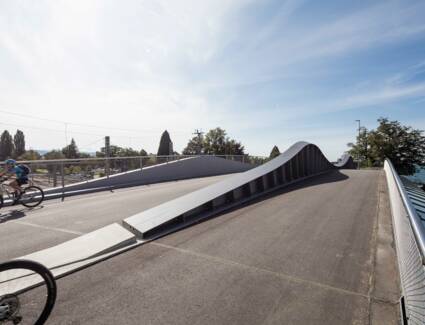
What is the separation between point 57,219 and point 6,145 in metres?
95.7

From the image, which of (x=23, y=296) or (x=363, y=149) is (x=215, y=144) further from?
(x=23, y=296)

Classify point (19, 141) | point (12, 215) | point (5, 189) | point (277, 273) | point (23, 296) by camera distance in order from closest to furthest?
point (23, 296), point (277, 273), point (12, 215), point (5, 189), point (19, 141)

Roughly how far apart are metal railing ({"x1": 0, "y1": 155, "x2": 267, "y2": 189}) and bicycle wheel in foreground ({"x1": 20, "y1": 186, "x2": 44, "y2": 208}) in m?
1.51

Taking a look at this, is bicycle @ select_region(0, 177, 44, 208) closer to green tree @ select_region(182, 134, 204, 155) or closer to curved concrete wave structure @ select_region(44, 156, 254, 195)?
curved concrete wave structure @ select_region(44, 156, 254, 195)

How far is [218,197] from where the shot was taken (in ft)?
23.5

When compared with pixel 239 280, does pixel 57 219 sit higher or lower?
higher

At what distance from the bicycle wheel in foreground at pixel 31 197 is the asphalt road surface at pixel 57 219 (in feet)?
0.72

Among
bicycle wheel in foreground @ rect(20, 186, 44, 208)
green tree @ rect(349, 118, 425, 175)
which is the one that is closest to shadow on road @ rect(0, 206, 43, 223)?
bicycle wheel in foreground @ rect(20, 186, 44, 208)

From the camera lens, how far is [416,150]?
1460 inches

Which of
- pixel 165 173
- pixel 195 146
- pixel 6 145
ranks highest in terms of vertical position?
pixel 6 145

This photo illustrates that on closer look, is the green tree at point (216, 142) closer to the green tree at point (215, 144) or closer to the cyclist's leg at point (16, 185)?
the green tree at point (215, 144)

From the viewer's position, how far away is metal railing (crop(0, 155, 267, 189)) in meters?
10.2

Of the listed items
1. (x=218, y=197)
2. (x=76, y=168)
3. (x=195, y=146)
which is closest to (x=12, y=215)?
(x=76, y=168)

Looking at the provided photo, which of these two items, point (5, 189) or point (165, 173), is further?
point (165, 173)
